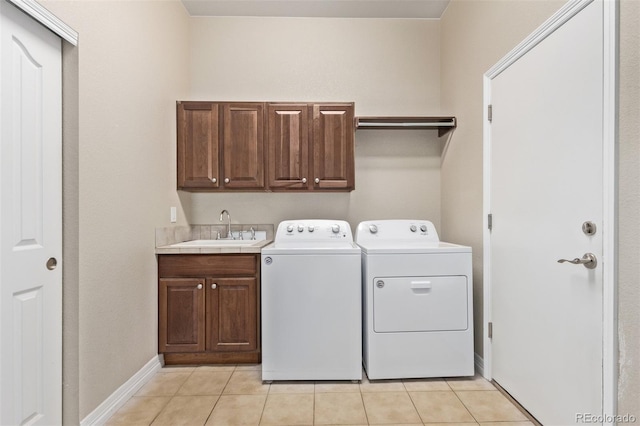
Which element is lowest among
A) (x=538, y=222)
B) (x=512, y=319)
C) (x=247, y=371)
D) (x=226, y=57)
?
Answer: (x=247, y=371)

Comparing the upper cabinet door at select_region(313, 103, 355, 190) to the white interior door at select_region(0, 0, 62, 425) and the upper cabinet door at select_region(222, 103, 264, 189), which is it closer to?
the upper cabinet door at select_region(222, 103, 264, 189)

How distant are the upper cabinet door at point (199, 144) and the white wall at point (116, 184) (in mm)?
155

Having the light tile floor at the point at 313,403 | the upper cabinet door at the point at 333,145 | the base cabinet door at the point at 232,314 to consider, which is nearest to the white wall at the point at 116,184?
the light tile floor at the point at 313,403

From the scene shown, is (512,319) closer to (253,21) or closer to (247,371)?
(247,371)

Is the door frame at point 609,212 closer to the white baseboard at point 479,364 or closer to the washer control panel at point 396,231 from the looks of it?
the white baseboard at point 479,364

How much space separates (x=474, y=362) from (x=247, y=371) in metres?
1.66

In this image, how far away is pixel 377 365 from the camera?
82.7 inches

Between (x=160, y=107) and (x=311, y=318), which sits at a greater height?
(x=160, y=107)

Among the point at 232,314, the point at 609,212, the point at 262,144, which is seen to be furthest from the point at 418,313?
the point at 262,144

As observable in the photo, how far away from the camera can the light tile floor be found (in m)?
1.75
